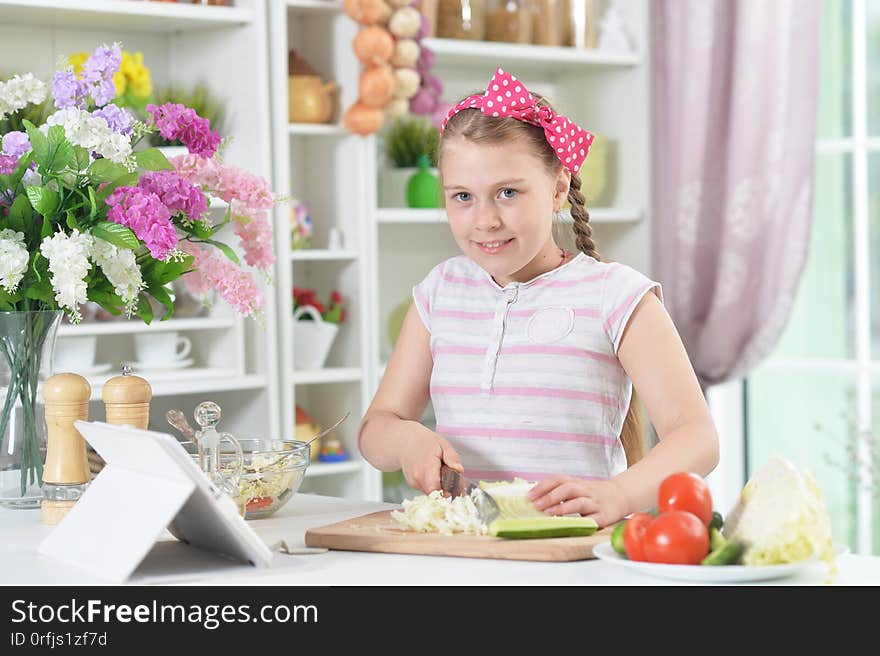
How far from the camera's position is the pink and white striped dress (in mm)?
1856

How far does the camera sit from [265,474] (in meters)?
1.67

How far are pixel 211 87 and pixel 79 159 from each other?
1.63 metres

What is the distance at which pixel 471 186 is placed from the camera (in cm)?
179

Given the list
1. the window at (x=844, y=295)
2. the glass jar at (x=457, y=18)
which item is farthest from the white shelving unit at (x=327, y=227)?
the window at (x=844, y=295)

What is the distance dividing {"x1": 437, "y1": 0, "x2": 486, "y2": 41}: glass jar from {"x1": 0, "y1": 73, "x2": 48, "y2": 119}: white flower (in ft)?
6.25

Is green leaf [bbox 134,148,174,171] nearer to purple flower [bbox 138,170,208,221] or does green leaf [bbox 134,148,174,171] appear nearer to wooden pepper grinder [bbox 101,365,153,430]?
purple flower [bbox 138,170,208,221]

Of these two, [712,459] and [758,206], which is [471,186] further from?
[758,206]

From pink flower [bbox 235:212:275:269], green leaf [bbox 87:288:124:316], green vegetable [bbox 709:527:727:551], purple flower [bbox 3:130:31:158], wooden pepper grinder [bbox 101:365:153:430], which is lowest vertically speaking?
green vegetable [bbox 709:527:727:551]

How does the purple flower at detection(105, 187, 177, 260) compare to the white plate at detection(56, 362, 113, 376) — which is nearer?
the purple flower at detection(105, 187, 177, 260)

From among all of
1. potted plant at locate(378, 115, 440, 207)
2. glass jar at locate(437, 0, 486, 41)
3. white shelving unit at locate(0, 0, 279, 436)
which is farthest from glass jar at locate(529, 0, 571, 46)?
white shelving unit at locate(0, 0, 279, 436)

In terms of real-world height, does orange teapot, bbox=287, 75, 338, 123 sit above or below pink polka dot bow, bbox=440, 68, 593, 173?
above

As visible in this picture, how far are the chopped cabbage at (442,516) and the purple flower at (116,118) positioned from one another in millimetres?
652

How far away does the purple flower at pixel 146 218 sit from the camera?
1.64 metres
